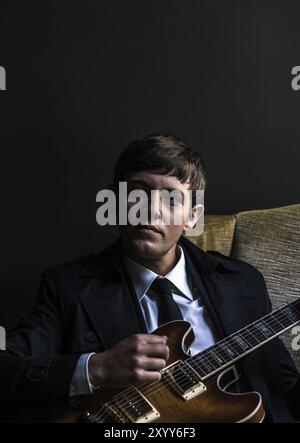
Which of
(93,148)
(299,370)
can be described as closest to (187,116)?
(93,148)

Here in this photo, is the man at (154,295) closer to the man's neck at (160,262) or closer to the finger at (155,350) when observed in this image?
the man's neck at (160,262)

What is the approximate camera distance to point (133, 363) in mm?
1130

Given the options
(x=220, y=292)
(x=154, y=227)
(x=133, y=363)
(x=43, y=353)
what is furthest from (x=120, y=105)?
(x=133, y=363)

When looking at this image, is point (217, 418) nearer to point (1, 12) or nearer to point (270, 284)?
point (270, 284)

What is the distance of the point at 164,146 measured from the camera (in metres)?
1.45

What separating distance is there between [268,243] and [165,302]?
1.42 ft

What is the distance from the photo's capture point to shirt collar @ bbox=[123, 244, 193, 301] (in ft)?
4.75

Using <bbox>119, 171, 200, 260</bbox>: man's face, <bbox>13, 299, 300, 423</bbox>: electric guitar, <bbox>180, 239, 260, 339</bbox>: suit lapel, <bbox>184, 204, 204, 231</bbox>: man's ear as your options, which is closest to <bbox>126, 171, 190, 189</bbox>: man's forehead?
<bbox>119, 171, 200, 260</bbox>: man's face

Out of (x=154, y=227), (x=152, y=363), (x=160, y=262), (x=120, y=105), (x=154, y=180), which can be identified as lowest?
(x=152, y=363)

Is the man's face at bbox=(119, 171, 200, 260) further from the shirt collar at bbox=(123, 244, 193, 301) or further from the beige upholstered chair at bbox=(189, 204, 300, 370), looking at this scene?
the beige upholstered chair at bbox=(189, 204, 300, 370)

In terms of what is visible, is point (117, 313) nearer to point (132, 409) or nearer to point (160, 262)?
point (160, 262)

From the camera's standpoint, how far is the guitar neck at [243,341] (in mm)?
1268

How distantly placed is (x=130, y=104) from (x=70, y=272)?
641 millimetres
